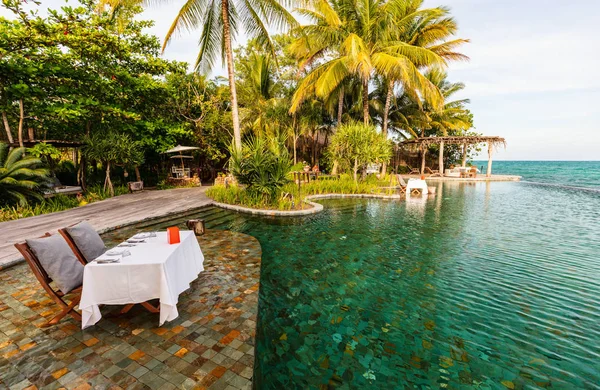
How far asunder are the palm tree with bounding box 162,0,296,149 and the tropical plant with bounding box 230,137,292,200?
56.3 inches

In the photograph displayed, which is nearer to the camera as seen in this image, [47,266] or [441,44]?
[47,266]

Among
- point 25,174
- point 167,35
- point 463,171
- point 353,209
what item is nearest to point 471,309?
point 353,209

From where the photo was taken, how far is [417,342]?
108 inches

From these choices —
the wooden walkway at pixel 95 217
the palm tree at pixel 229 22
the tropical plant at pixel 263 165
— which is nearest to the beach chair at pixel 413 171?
the palm tree at pixel 229 22

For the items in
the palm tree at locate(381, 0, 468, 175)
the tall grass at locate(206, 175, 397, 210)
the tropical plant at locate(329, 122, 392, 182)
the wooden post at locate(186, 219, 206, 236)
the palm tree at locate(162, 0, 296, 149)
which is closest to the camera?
the wooden post at locate(186, 219, 206, 236)

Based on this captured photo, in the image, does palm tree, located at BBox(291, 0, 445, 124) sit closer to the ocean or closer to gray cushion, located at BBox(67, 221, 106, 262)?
gray cushion, located at BBox(67, 221, 106, 262)

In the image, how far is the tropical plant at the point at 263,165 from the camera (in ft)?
26.8

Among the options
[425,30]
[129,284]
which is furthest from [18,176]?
[425,30]

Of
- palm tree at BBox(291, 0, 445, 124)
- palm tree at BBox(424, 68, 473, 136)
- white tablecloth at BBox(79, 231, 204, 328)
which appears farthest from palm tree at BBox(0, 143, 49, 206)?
palm tree at BBox(424, 68, 473, 136)

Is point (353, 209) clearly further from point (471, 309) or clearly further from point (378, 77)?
point (378, 77)

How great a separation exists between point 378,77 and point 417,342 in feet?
60.9

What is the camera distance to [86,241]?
3189mm

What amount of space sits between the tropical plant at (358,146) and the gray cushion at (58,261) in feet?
36.4

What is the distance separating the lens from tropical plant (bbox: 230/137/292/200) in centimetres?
818
